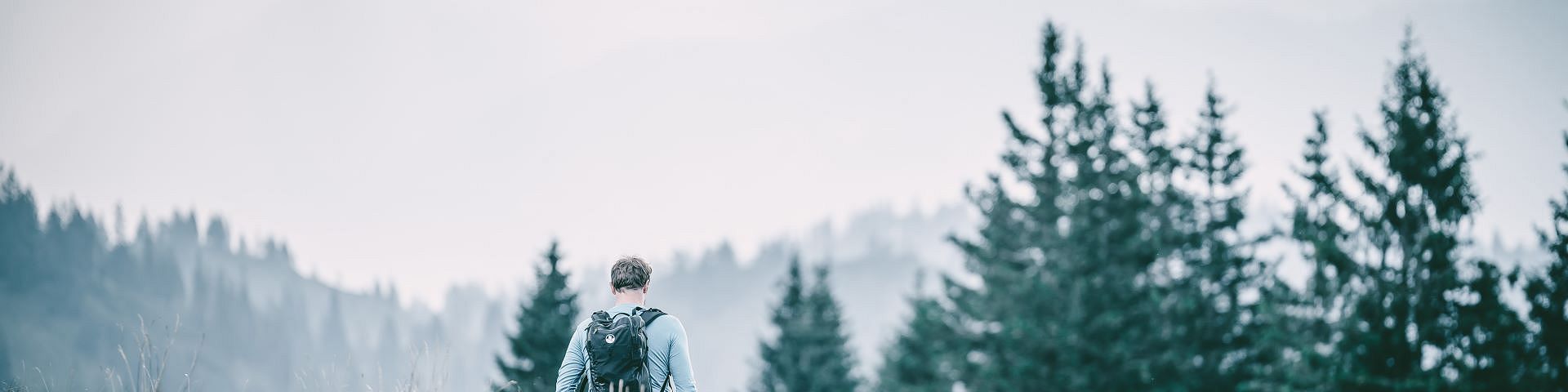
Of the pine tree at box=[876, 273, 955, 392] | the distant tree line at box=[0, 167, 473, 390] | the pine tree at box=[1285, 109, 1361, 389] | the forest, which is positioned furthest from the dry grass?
the distant tree line at box=[0, 167, 473, 390]

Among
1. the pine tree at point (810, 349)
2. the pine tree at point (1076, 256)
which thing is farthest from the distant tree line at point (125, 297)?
the pine tree at point (1076, 256)

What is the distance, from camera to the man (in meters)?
4.51

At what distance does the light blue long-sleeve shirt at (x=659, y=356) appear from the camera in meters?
4.55

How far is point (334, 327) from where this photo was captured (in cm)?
16250

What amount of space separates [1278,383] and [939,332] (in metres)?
10.9

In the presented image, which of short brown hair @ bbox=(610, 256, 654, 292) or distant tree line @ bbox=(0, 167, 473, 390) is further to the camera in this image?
distant tree line @ bbox=(0, 167, 473, 390)

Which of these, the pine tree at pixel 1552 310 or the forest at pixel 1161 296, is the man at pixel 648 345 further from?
the pine tree at pixel 1552 310

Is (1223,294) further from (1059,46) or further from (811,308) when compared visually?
(811,308)

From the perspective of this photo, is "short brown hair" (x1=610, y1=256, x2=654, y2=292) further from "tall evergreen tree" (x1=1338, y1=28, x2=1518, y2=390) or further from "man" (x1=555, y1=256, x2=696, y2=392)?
"tall evergreen tree" (x1=1338, y1=28, x2=1518, y2=390)

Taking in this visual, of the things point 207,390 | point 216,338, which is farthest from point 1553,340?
point 216,338

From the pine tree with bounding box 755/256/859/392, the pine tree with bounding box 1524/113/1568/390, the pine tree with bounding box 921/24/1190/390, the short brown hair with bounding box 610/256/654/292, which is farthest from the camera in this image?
the pine tree with bounding box 755/256/859/392

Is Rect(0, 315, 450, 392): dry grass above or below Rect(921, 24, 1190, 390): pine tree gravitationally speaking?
below

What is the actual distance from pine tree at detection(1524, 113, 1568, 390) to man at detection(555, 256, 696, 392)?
16747 mm

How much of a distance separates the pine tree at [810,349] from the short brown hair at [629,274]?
94.2ft
